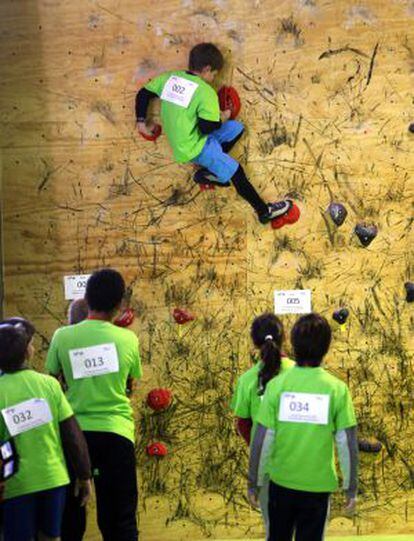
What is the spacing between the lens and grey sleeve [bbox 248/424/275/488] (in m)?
3.78

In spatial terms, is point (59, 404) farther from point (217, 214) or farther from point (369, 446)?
point (369, 446)

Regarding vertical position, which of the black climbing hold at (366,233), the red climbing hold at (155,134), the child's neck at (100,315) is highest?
the red climbing hold at (155,134)

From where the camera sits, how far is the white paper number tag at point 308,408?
3.72 meters

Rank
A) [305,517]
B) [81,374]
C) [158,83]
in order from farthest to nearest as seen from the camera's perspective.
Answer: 1. [158,83]
2. [81,374]
3. [305,517]

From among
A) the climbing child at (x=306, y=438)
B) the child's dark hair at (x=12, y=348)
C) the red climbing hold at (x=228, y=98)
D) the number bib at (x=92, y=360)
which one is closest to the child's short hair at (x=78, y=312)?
the number bib at (x=92, y=360)

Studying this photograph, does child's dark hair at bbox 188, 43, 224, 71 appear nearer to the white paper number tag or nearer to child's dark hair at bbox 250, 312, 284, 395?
child's dark hair at bbox 250, 312, 284, 395

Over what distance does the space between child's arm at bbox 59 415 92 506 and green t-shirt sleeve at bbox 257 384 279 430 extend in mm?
671

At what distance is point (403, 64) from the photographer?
17.1ft

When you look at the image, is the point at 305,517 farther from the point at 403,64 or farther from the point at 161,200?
the point at 403,64

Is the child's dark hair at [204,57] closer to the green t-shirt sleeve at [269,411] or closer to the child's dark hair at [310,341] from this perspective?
the child's dark hair at [310,341]

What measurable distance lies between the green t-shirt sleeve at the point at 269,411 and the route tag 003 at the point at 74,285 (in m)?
1.74

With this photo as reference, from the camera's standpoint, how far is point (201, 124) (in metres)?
5.06

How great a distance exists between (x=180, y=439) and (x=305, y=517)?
1.57 m

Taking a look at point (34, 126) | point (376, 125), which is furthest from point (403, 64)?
point (34, 126)
